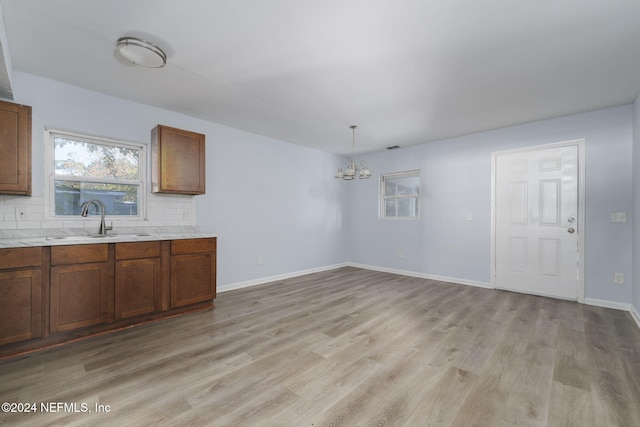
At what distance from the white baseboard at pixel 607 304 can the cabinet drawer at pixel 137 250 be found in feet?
17.3

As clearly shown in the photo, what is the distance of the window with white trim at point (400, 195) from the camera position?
17.3 ft

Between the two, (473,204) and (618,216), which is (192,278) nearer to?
(473,204)

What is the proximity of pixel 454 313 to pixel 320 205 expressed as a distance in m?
3.25

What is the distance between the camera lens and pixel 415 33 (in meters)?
2.04

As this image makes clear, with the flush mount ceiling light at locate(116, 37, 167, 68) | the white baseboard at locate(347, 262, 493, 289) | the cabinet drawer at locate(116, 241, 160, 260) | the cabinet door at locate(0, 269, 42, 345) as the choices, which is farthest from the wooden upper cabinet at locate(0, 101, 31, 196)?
the white baseboard at locate(347, 262, 493, 289)

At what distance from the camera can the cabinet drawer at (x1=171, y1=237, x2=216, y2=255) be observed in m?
3.09

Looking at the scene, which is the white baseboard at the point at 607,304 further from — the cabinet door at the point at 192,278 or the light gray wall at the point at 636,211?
the cabinet door at the point at 192,278

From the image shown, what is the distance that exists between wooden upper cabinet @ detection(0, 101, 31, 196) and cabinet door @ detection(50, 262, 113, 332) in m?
0.85

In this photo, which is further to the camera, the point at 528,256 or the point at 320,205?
the point at 320,205

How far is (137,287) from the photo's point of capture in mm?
2791

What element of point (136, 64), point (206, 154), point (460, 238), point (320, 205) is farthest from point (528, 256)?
point (136, 64)

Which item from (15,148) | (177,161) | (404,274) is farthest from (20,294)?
(404,274)

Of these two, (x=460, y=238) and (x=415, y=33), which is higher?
(x=415, y=33)

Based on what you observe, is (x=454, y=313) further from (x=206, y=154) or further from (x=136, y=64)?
(x=136, y=64)
